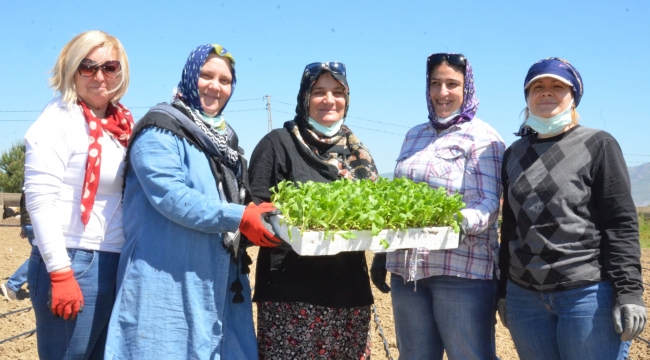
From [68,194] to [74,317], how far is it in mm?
510

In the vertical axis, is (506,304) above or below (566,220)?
below

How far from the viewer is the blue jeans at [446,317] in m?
2.63

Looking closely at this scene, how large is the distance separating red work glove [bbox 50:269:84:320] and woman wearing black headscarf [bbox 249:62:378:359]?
0.83 metres

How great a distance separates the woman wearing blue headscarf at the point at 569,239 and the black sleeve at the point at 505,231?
0.08m

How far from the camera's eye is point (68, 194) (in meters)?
2.33

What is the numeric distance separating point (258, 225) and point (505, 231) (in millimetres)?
1199

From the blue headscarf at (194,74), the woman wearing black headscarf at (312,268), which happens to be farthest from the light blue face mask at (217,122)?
the woman wearing black headscarf at (312,268)

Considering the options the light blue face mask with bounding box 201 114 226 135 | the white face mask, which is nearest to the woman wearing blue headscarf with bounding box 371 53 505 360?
the white face mask

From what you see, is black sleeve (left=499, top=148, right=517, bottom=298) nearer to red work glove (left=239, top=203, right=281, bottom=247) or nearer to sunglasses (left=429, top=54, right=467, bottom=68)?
sunglasses (left=429, top=54, right=467, bottom=68)

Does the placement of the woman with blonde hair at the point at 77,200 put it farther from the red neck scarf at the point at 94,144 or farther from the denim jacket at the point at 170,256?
the denim jacket at the point at 170,256

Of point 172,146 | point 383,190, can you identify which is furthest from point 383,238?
point 172,146

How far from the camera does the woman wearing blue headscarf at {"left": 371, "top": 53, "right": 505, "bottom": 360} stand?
8.68ft

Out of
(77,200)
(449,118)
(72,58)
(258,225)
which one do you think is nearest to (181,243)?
(258,225)

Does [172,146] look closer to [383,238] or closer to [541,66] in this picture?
[383,238]
